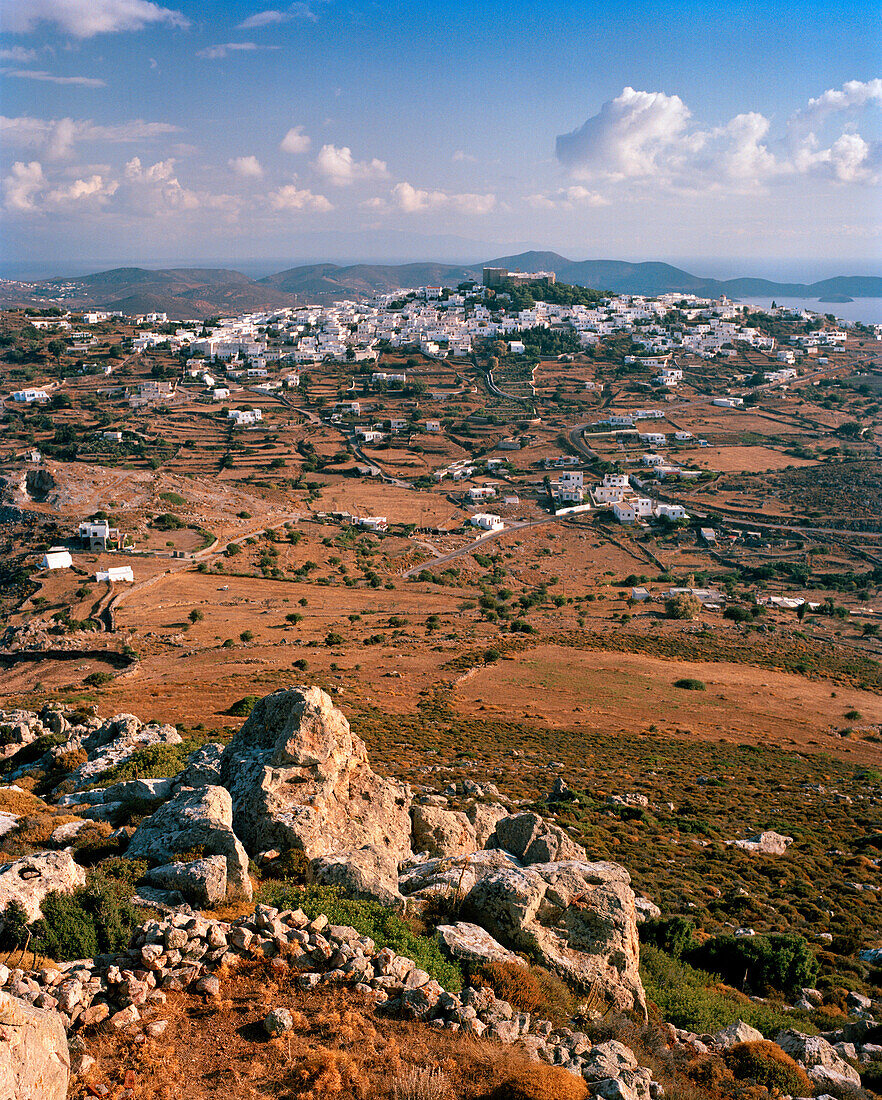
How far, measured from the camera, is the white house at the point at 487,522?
53.3 metres

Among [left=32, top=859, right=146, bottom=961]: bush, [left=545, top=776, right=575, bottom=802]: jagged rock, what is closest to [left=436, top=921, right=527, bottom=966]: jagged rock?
[left=32, top=859, right=146, bottom=961]: bush

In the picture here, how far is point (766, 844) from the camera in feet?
45.8

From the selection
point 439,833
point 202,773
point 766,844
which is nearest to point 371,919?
point 439,833

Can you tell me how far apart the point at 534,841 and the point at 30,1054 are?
637 cm

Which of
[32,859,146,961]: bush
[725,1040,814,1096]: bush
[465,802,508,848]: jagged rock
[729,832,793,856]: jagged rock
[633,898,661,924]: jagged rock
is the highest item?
[32,859,146,961]: bush

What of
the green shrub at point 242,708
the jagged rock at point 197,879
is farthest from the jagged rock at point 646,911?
the green shrub at point 242,708

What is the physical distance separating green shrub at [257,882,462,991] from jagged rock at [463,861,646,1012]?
98cm

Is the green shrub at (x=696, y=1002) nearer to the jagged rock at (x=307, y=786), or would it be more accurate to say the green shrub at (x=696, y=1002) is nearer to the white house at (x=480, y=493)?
the jagged rock at (x=307, y=786)

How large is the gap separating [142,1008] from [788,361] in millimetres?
108519

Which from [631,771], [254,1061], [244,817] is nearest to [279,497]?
[631,771]

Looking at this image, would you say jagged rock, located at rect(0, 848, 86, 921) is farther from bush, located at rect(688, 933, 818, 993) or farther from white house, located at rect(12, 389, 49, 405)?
white house, located at rect(12, 389, 49, 405)

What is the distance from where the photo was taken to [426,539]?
50719 mm

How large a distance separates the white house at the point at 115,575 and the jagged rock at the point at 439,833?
29.2 m

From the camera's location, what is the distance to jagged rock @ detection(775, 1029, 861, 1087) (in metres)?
6.84
